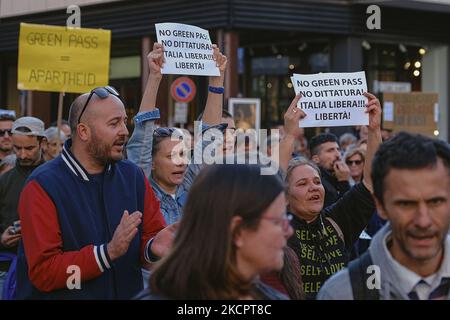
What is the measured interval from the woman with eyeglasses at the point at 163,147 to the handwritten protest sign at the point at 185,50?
0.26 ft

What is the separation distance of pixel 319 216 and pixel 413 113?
8456 mm

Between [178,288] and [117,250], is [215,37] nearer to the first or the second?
[117,250]

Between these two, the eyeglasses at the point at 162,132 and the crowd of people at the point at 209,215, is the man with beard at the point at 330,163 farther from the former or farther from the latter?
the eyeglasses at the point at 162,132

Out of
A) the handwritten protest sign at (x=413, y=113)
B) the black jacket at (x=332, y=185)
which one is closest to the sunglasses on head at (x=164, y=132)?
the black jacket at (x=332, y=185)

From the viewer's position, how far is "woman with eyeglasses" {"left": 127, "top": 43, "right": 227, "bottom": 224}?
214 inches

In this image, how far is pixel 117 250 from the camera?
154 inches

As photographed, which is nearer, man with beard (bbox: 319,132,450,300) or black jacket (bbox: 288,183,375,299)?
man with beard (bbox: 319,132,450,300)

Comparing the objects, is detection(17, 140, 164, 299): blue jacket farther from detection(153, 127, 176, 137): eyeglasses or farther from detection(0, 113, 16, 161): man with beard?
detection(0, 113, 16, 161): man with beard

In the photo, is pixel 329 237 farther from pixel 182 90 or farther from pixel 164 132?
pixel 182 90

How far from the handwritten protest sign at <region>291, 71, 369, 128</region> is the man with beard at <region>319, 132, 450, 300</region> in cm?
248

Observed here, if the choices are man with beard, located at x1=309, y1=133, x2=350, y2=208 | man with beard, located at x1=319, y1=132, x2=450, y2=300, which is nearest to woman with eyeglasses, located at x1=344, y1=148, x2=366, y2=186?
man with beard, located at x1=309, y1=133, x2=350, y2=208

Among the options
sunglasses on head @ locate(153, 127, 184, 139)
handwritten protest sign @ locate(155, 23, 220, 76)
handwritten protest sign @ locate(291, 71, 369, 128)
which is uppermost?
handwritten protest sign @ locate(155, 23, 220, 76)

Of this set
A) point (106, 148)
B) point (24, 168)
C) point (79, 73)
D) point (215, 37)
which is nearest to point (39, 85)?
point (79, 73)

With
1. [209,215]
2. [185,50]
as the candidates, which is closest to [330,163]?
[185,50]
